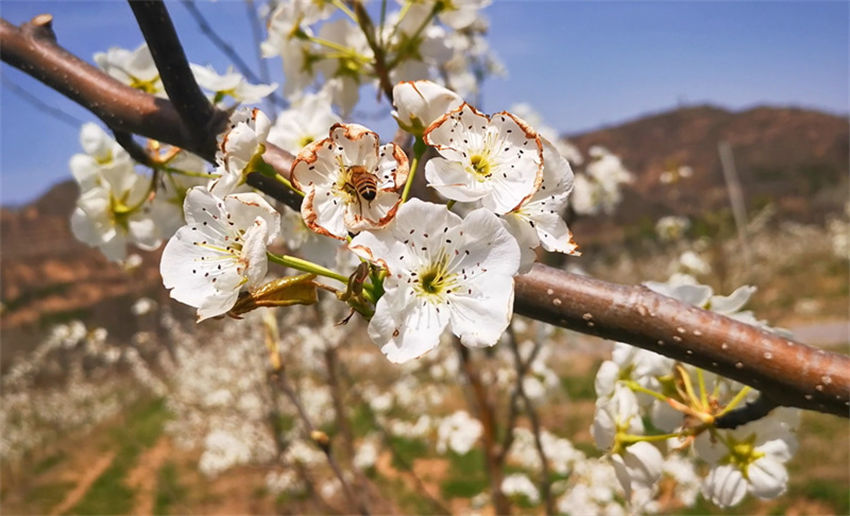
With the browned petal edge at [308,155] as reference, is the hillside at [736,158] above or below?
below

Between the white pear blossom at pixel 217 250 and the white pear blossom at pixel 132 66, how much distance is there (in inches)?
17.5

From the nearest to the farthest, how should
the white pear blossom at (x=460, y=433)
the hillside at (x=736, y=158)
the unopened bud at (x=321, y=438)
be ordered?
the unopened bud at (x=321, y=438) < the white pear blossom at (x=460, y=433) < the hillside at (x=736, y=158)

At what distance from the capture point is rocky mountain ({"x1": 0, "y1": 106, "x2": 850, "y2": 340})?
78.5 feet

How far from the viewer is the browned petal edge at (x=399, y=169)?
0.55m

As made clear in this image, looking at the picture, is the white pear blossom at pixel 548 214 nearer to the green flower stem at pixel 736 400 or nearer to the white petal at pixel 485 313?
the white petal at pixel 485 313

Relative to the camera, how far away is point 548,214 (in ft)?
2.07

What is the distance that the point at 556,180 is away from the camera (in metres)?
0.64

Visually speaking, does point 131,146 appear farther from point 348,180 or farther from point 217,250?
point 348,180

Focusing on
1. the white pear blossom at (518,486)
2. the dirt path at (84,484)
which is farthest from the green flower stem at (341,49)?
the dirt path at (84,484)

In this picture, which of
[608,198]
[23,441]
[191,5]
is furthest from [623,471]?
[23,441]

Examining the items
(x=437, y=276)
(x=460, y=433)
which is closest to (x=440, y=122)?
(x=437, y=276)

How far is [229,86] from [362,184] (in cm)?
45

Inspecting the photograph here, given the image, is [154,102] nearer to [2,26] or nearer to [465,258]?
[2,26]

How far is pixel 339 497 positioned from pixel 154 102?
243 inches
